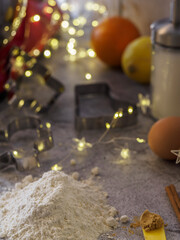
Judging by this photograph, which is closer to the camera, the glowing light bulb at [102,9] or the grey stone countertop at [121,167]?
the grey stone countertop at [121,167]

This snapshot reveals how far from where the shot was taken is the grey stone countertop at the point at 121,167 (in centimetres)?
75

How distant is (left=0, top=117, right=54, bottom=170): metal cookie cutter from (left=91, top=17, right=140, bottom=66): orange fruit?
392 mm

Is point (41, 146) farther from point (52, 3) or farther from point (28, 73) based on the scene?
point (52, 3)

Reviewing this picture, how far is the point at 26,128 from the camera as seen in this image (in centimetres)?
104

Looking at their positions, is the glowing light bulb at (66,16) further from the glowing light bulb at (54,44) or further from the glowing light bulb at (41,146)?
the glowing light bulb at (41,146)

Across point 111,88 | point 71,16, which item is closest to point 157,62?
point 111,88

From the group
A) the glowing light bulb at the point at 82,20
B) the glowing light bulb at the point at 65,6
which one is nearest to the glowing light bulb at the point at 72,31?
the glowing light bulb at the point at 82,20

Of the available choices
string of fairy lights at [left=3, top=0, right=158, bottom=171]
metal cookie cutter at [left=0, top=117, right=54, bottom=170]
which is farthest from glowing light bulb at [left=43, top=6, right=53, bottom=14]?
metal cookie cutter at [left=0, top=117, right=54, bottom=170]

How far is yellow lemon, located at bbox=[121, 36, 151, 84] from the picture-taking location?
3.85ft

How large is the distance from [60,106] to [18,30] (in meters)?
0.27

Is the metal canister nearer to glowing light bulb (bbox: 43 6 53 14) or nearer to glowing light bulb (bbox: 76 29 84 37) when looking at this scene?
glowing light bulb (bbox: 43 6 53 14)

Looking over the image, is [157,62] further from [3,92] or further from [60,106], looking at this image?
[3,92]

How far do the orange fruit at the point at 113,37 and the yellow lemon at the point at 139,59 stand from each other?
79 mm

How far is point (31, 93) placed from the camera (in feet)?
4.03
